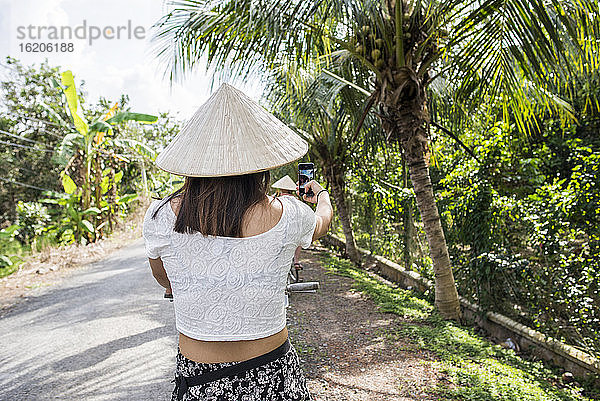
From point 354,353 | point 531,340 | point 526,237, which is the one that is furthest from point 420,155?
point 354,353

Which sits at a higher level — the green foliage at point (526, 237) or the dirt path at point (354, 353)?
the green foliage at point (526, 237)

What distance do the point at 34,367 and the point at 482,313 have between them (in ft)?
16.8

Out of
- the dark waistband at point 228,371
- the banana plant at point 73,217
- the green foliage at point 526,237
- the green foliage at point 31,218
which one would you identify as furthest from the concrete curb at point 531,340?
the green foliage at point 31,218

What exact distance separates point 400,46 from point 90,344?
16.1 feet

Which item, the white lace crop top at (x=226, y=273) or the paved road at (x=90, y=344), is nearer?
the white lace crop top at (x=226, y=273)

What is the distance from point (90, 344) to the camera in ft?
18.3

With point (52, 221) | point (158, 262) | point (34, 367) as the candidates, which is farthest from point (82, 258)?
point (158, 262)

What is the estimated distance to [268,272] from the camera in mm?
1845

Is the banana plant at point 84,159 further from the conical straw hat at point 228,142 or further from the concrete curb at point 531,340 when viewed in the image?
the conical straw hat at point 228,142

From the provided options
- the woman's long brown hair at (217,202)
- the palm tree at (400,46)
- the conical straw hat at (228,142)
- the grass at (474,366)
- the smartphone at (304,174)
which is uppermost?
the palm tree at (400,46)

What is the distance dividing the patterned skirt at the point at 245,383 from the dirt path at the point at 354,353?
95.4 inches

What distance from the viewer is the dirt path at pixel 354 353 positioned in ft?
14.3

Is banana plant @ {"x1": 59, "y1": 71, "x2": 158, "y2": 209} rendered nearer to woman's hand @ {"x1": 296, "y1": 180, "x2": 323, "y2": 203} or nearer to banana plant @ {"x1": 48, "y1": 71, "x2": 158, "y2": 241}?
banana plant @ {"x1": 48, "y1": 71, "x2": 158, "y2": 241}

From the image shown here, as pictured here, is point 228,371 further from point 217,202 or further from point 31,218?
point 31,218
